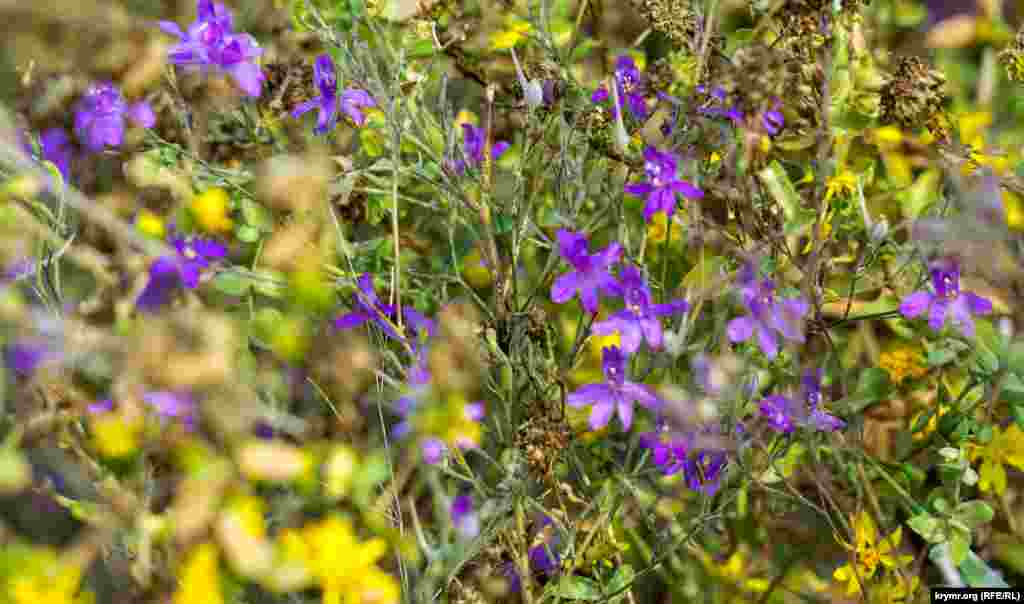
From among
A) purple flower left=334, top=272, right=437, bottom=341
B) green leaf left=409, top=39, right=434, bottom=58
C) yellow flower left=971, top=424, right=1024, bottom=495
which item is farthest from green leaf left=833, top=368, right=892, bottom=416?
green leaf left=409, top=39, right=434, bottom=58

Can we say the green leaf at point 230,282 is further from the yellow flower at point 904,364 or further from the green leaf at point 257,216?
the yellow flower at point 904,364

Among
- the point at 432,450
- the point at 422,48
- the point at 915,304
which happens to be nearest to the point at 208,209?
the point at 432,450

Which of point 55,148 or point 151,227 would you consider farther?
point 55,148

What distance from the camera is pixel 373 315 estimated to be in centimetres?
114

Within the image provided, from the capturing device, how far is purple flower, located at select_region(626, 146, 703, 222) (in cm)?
101

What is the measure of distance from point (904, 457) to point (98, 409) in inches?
38.4

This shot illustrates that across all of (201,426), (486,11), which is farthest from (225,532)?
(486,11)

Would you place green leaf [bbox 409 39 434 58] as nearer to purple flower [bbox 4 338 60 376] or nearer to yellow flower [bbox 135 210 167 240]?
Result: yellow flower [bbox 135 210 167 240]

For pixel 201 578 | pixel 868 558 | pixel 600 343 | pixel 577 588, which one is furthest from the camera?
pixel 600 343

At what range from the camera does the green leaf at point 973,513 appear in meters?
1.14

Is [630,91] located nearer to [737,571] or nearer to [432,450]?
[432,450]

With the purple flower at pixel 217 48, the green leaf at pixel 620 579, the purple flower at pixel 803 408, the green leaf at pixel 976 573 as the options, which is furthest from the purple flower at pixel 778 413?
the purple flower at pixel 217 48

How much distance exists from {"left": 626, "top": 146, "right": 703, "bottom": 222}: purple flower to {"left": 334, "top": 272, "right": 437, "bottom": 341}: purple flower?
0.27m

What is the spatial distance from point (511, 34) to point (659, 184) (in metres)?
0.42
